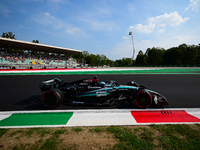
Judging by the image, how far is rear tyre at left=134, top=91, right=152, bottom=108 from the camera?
325cm

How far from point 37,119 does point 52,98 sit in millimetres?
778

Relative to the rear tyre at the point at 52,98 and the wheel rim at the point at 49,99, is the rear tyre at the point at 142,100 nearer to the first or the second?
the rear tyre at the point at 52,98

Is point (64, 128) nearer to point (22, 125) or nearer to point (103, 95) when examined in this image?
point (22, 125)

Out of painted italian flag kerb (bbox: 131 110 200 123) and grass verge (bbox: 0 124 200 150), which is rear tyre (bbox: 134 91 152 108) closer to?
painted italian flag kerb (bbox: 131 110 200 123)

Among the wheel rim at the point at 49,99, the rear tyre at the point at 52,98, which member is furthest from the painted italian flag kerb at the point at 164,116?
the wheel rim at the point at 49,99

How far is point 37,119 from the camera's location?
271cm

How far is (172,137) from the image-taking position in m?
2.00

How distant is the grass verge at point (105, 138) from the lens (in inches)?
71.5

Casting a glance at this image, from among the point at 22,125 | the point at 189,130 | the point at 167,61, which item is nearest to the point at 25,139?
the point at 22,125

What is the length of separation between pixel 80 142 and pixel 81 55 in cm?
8825

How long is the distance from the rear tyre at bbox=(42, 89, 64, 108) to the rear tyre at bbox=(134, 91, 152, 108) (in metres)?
2.42

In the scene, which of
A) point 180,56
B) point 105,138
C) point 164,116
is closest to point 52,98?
point 105,138

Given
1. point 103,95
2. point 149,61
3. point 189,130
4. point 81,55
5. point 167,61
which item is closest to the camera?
point 189,130

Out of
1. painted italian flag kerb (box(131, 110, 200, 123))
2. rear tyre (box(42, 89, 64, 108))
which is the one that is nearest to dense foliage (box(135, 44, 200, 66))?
painted italian flag kerb (box(131, 110, 200, 123))
